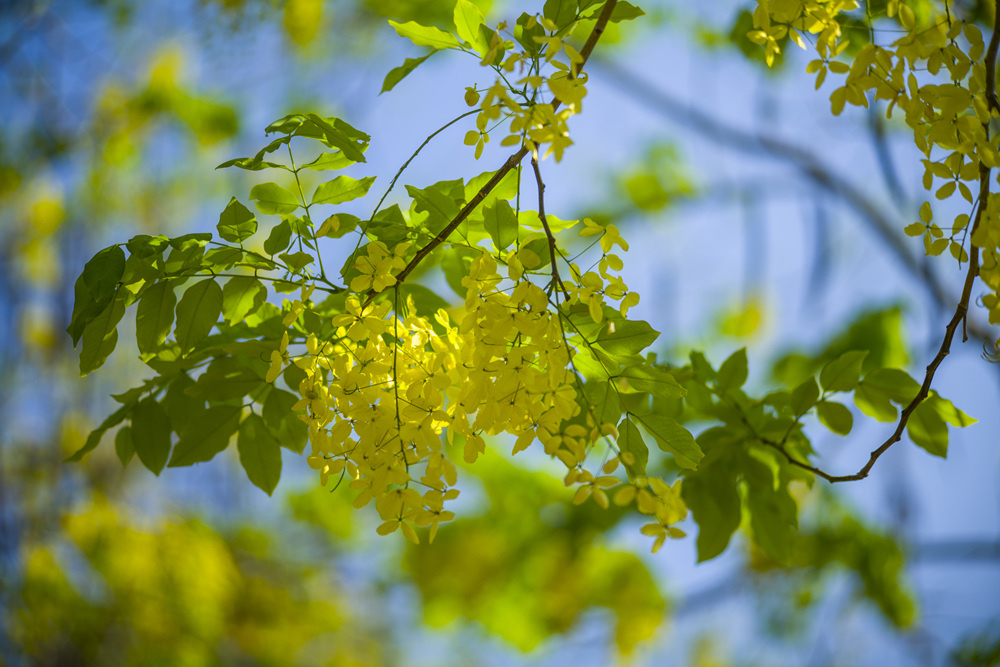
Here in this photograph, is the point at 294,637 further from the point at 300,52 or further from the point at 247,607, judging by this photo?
the point at 300,52

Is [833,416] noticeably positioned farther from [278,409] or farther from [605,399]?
[278,409]

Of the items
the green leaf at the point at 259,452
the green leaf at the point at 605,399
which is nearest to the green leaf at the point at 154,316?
the green leaf at the point at 259,452

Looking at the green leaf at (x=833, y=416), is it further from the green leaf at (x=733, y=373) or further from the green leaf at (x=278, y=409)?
the green leaf at (x=278, y=409)

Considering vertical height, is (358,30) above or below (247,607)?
above

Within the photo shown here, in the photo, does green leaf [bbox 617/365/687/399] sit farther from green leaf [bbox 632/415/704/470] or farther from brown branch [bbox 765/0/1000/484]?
brown branch [bbox 765/0/1000/484]

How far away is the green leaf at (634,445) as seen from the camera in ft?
1.76

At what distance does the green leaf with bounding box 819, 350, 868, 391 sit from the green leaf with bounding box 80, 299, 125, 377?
0.63 meters

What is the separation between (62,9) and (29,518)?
1671mm

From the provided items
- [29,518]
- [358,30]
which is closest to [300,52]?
[358,30]

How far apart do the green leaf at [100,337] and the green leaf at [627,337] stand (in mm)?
389

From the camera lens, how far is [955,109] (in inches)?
19.7

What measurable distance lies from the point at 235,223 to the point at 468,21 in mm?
258

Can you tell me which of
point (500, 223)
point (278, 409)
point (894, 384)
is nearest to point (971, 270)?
point (894, 384)

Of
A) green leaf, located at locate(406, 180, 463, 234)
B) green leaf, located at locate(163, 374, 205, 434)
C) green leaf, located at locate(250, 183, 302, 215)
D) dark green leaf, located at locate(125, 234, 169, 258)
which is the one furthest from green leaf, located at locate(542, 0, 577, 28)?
green leaf, located at locate(163, 374, 205, 434)
